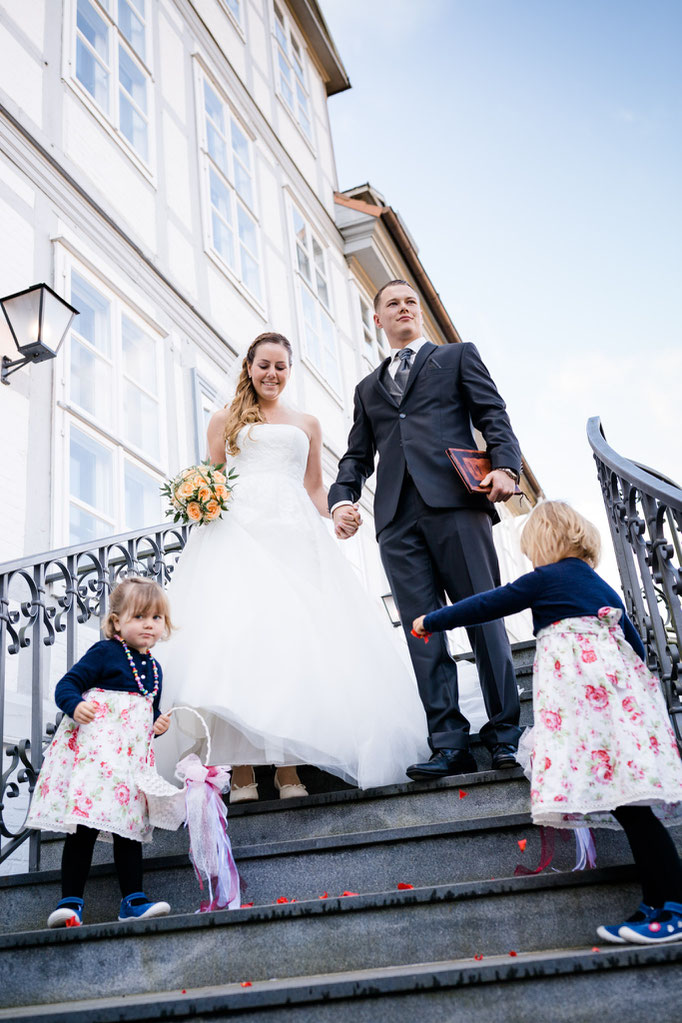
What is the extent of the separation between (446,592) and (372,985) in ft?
6.26

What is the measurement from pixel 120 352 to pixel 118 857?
426cm

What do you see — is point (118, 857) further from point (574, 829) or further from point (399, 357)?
point (399, 357)

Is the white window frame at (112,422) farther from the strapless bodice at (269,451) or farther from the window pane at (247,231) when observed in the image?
the window pane at (247,231)

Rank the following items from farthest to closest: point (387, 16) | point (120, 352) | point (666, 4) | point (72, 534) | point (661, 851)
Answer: point (387, 16) → point (666, 4) → point (120, 352) → point (72, 534) → point (661, 851)

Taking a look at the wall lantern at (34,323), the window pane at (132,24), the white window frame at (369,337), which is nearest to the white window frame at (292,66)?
the white window frame at (369,337)

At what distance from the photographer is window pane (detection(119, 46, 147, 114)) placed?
7.62 m

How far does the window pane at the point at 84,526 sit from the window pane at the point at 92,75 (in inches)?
135

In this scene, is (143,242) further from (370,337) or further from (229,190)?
(370,337)

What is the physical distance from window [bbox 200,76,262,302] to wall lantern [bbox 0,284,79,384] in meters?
3.80

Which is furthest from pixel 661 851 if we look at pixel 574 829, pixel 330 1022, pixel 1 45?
pixel 1 45

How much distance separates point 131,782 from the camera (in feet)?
9.61

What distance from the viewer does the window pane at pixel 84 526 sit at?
17.5 feet

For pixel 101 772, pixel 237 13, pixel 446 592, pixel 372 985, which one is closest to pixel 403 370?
pixel 446 592

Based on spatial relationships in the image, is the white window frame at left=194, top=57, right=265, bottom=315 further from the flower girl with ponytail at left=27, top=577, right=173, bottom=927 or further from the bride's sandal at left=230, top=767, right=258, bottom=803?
the bride's sandal at left=230, top=767, right=258, bottom=803
